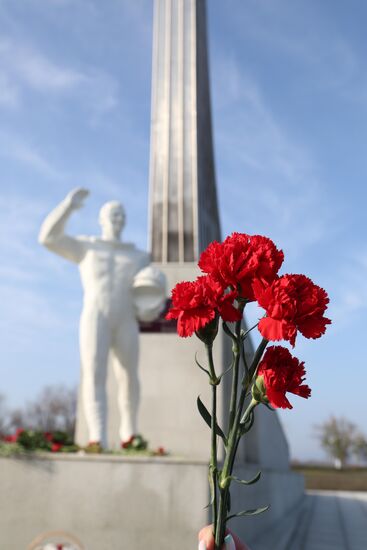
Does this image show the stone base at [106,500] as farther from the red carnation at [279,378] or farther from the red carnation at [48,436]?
the red carnation at [279,378]

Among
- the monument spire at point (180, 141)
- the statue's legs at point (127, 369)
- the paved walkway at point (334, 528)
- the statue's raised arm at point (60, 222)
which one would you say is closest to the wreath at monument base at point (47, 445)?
the statue's legs at point (127, 369)

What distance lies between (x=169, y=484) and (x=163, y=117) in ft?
36.1

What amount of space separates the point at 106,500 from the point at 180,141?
10468 mm

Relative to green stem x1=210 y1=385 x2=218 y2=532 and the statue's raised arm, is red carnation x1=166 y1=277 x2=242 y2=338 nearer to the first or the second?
green stem x1=210 y1=385 x2=218 y2=532

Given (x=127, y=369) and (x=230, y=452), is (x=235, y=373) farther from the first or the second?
(x=127, y=369)

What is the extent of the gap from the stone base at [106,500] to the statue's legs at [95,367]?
78 cm

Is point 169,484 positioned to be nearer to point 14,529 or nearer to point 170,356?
point 14,529

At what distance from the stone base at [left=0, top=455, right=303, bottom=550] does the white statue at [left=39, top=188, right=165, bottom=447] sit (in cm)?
96

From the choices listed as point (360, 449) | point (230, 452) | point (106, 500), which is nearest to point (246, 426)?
point (230, 452)

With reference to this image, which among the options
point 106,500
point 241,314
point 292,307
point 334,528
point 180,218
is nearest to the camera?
point 292,307

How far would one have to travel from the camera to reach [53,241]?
5.64 m

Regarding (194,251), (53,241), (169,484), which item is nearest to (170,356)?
(194,251)

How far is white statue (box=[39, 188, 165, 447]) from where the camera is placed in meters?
5.61

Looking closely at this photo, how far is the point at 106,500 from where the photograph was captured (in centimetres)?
445
